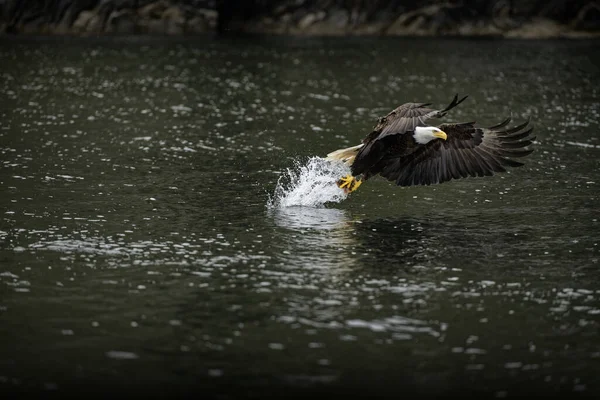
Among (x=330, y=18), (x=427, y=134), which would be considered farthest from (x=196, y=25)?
(x=427, y=134)

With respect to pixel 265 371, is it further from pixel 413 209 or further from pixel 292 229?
pixel 413 209

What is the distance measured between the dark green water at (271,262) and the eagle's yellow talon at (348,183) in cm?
40

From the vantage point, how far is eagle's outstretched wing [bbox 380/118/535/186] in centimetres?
1430

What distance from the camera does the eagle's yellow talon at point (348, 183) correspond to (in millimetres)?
14430

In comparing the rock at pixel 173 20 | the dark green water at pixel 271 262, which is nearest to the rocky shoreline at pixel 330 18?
the rock at pixel 173 20

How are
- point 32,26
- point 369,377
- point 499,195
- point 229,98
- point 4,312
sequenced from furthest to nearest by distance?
point 32,26 → point 229,98 → point 499,195 → point 4,312 → point 369,377

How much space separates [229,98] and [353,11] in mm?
22508

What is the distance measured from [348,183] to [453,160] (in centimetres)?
149

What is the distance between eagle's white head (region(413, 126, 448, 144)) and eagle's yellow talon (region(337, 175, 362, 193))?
1.19 m

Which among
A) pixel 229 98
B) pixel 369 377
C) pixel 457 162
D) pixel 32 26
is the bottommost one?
pixel 369 377

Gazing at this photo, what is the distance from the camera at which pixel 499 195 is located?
52.0 ft

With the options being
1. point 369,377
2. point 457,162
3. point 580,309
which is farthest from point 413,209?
point 369,377

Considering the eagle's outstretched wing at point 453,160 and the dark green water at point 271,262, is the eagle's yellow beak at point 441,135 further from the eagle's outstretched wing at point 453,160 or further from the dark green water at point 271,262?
the dark green water at point 271,262

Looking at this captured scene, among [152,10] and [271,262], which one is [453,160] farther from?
[152,10]
